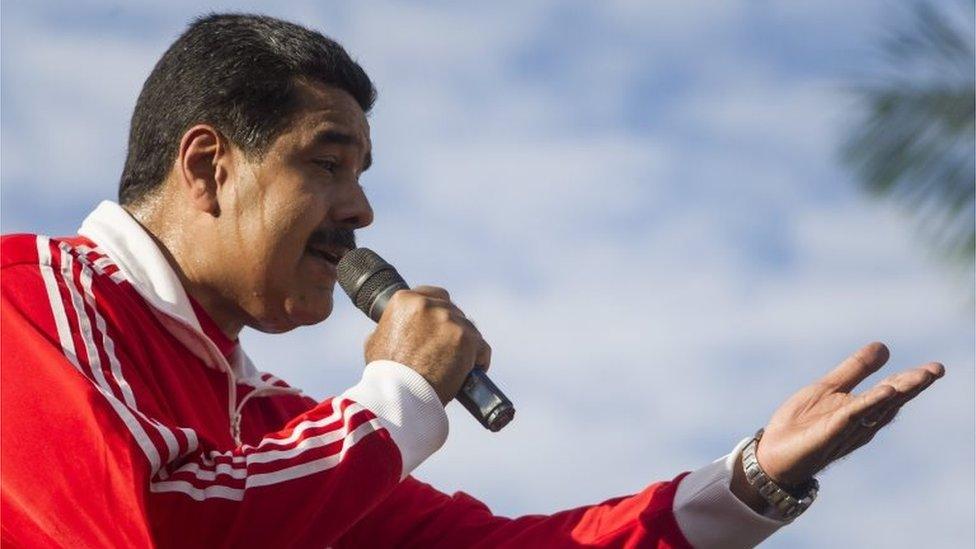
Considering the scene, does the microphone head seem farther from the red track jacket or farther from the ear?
the ear

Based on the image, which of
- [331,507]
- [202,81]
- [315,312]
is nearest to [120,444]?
[331,507]

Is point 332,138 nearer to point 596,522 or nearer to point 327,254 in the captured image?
point 327,254

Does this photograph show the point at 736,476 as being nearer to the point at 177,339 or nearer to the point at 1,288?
the point at 177,339

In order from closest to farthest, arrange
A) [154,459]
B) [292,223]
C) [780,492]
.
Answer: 1. [154,459]
2. [780,492]
3. [292,223]

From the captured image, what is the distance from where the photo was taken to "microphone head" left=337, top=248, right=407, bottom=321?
5043 mm

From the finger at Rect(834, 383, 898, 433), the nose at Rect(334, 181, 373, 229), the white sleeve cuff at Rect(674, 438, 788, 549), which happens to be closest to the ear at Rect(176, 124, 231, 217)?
the nose at Rect(334, 181, 373, 229)

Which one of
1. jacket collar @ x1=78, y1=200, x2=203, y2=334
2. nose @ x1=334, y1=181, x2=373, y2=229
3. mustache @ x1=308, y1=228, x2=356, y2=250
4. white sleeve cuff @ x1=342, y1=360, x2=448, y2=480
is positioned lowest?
white sleeve cuff @ x1=342, y1=360, x2=448, y2=480

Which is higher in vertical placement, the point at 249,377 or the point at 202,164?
the point at 202,164

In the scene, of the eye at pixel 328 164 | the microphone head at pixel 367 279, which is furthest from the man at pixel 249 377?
the microphone head at pixel 367 279

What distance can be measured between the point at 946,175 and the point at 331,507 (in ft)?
4.81

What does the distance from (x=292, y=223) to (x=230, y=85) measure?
0.46 meters

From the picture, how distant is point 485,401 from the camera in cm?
464

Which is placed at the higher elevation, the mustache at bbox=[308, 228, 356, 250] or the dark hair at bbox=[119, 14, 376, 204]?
the dark hair at bbox=[119, 14, 376, 204]

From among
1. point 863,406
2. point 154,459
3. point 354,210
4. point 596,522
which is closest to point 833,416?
point 863,406
